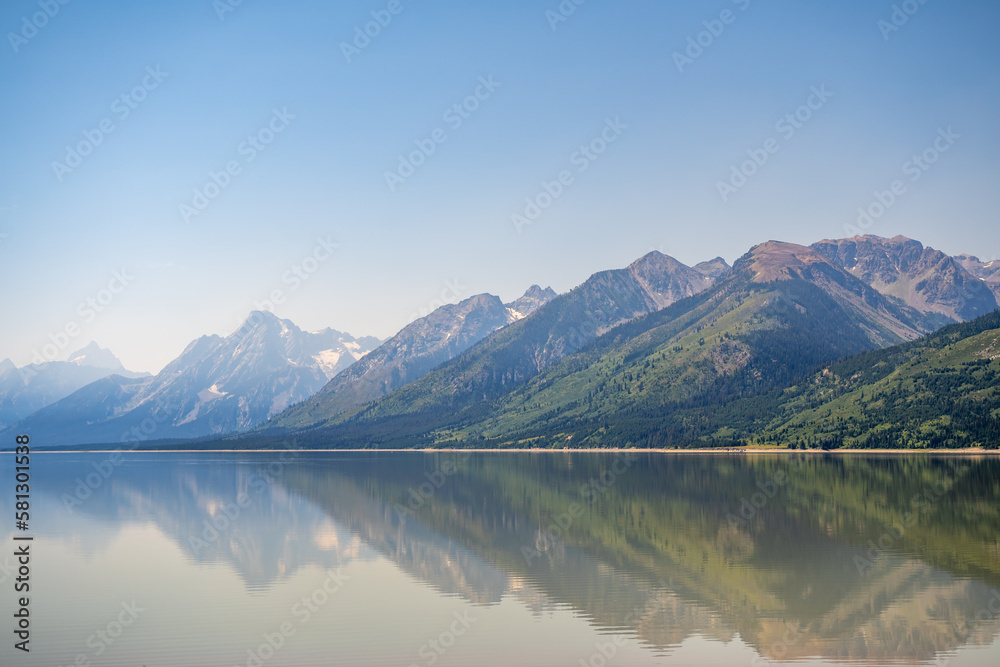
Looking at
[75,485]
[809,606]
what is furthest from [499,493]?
[75,485]

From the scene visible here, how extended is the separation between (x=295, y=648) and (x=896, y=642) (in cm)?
3284

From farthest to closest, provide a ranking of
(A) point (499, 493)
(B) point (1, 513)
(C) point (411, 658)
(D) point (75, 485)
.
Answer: (D) point (75, 485), (A) point (499, 493), (B) point (1, 513), (C) point (411, 658)

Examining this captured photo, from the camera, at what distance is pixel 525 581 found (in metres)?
58.7

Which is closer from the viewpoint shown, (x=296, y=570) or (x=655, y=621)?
(x=655, y=621)

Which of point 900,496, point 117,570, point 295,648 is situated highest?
point 117,570

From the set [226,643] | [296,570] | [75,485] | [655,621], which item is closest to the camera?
[226,643]

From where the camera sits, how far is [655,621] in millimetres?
46625

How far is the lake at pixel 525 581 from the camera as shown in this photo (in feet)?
137

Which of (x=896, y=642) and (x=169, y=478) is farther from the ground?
(x=169, y=478)

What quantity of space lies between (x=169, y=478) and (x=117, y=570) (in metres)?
133

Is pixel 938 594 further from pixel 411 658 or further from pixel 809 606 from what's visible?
pixel 411 658

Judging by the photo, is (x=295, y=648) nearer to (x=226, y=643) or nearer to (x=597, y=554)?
(x=226, y=643)

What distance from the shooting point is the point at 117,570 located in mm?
66000

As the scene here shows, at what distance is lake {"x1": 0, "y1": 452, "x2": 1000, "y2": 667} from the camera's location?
4178cm
